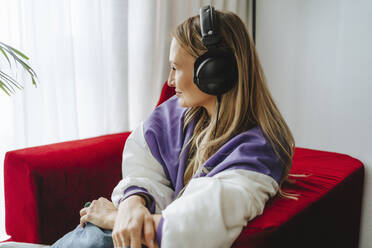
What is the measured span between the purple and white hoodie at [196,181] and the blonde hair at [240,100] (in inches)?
1.5

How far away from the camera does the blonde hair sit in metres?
0.81

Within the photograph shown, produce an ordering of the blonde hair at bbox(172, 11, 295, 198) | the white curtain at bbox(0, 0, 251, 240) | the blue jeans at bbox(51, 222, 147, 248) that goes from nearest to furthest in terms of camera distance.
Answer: the blue jeans at bbox(51, 222, 147, 248), the blonde hair at bbox(172, 11, 295, 198), the white curtain at bbox(0, 0, 251, 240)

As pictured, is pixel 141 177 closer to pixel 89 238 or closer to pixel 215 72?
pixel 89 238

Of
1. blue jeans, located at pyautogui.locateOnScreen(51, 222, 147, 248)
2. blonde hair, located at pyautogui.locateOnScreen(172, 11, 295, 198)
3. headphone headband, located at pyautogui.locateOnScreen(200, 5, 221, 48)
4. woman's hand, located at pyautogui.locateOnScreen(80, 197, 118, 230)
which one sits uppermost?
headphone headband, located at pyautogui.locateOnScreen(200, 5, 221, 48)

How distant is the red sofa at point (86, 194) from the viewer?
0.79 metres

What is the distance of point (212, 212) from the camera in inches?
24.0

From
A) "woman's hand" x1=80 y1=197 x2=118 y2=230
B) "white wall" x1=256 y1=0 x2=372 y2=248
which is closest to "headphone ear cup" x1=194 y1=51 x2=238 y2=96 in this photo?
"woman's hand" x1=80 y1=197 x2=118 y2=230

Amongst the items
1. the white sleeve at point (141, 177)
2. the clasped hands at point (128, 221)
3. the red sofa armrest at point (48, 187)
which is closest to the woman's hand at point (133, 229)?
the clasped hands at point (128, 221)

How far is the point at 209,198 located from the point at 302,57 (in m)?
1.16

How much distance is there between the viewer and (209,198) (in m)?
0.63

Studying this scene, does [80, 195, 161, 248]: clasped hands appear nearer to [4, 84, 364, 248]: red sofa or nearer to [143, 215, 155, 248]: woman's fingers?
[143, 215, 155, 248]: woman's fingers

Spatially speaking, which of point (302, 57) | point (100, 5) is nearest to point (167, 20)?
point (100, 5)

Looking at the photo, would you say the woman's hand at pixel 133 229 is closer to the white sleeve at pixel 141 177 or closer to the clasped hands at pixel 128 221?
the clasped hands at pixel 128 221

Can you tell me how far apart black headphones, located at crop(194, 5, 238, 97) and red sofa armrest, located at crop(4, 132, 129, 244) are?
0.48 metres
